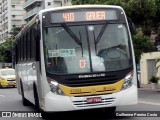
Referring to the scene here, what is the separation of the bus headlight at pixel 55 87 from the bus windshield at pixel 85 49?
24 cm

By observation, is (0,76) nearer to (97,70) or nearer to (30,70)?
(30,70)

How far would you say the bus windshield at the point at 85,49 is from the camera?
11.1 metres

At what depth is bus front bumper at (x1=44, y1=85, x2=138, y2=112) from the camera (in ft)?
35.5

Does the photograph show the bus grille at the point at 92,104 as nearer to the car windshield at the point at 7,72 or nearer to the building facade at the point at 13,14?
the car windshield at the point at 7,72

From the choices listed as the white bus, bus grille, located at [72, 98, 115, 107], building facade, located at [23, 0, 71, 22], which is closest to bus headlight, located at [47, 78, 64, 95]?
the white bus

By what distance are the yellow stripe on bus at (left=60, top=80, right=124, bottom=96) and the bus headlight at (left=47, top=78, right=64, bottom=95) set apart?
0.09 m

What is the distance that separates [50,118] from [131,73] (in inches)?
113

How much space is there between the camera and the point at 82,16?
11609 millimetres

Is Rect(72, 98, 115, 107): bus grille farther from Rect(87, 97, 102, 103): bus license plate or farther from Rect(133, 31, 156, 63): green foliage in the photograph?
Rect(133, 31, 156, 63): green foliage

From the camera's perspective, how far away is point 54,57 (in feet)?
36.7

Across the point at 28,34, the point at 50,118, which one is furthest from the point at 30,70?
the point at 50,118

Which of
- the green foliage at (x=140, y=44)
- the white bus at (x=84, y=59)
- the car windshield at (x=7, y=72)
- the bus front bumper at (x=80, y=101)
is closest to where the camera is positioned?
the bus front bumper at (x=80, y=101)

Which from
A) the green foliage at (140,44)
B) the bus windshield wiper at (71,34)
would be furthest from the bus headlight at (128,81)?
the green foliage at (140,44)

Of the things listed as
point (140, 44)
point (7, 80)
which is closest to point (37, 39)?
point (140, 44)
